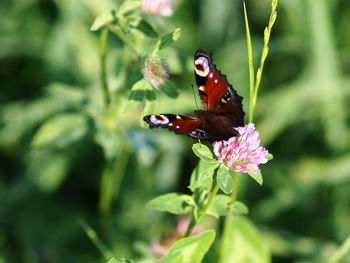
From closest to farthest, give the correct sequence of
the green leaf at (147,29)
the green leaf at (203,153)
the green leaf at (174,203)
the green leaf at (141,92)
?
the green leaf at (203,153) < the green leaf at (174,203) < the green leaf at (141,92) < the green leaf at (147,29)

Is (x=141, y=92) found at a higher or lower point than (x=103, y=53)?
lower

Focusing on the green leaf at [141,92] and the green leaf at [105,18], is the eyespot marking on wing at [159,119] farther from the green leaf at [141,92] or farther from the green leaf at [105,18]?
the green leaf at [105,18]

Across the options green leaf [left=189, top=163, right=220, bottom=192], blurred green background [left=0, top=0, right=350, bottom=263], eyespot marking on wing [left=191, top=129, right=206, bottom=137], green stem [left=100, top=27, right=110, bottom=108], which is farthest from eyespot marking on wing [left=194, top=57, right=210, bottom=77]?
blurred green background [left=0, top=0, right=350, bottom=263]

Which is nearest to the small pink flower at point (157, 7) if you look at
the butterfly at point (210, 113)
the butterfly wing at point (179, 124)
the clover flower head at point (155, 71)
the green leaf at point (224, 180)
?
the clover flower head at point (155, 71)

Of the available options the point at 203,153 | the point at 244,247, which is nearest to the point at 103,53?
the point at 203,153

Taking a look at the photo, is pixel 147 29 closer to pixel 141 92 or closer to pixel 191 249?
pixel 141 92

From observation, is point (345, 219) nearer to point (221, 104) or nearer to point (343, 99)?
point (343, 99)
